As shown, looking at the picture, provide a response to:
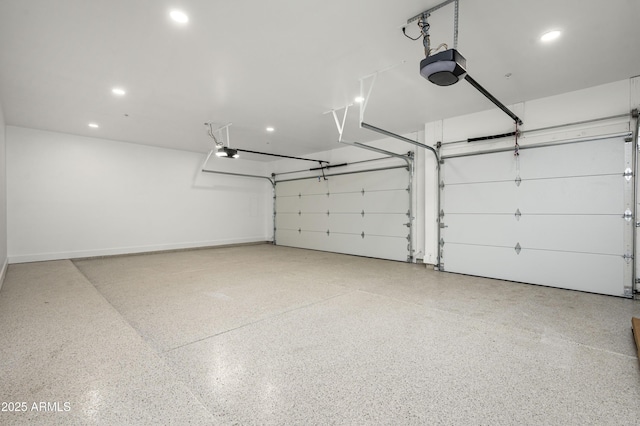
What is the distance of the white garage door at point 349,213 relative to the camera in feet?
21.6

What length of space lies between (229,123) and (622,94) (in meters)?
6.18

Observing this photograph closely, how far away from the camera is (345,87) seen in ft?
13.2

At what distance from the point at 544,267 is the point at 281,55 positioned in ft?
15.9

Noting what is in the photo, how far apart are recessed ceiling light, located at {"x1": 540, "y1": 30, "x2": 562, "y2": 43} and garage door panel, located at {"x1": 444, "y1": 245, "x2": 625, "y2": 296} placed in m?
3.00

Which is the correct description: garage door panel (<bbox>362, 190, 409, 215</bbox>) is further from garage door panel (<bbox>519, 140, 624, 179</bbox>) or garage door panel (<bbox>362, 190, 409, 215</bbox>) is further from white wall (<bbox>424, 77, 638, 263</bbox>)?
garage door panel (<bbox>519, 140, 624, 179</bbox>)

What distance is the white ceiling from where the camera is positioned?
97.2 inches

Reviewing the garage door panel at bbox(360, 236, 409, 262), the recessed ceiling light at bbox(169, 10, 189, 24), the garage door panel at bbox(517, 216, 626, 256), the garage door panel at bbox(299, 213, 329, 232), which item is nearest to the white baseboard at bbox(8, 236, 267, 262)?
the garage door panel at bbox(299, 213, 329, 232)

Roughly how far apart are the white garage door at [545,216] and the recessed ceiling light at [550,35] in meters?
2.04

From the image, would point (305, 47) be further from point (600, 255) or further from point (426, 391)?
point (600, 255)

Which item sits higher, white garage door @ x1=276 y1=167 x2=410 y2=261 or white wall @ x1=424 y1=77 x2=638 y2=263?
white wall @ x1=424 y1=77 x2=638 y2=263

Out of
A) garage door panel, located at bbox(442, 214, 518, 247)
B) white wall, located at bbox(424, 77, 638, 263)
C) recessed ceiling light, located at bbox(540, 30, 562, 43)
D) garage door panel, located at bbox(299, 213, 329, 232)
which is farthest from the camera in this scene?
garage door panel, located at bbox(299, 213, 329, 232)

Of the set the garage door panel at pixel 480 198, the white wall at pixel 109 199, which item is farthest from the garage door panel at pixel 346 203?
the white wall at pixel 109 199

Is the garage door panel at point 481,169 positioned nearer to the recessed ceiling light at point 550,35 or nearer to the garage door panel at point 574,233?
the garage door panel at point 574,233

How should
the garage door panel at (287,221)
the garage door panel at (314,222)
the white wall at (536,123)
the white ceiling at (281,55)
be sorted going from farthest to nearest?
1. the garage door panel at (287,221)
2. the garage door panel at (314,222)
3. the white wall at (536,123)
4. the white ceiling at (281,55)
